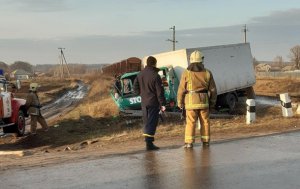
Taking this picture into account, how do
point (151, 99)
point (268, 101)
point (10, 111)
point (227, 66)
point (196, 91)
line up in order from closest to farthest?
1. point (196, 91)
2. point (151, 99)
3. point (10, 111)
4. point (227, 66)
5. point (268, 101)

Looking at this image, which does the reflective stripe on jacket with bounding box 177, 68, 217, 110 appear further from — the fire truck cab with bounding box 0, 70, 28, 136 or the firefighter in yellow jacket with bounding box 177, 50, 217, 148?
the fire truck cab with bounding box 0, 70, 28, 136

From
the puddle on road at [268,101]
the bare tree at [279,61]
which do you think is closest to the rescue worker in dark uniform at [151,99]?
the puddle on road at [268,101]

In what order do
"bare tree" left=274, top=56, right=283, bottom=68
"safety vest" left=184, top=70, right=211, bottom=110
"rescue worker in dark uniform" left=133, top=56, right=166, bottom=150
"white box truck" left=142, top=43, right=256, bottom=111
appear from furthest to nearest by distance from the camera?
"bare tree" left=274, top=56, right=283, bottom=68, "white box truck" left=142, top=43, right=256, bottom=111, "rescue worker in dark uniform" left=133, top=56, right=166, bottom=150, "safety vest" left=184, top=70, right=211, bottom=110

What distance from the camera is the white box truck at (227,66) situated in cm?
2059

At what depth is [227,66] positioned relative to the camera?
22172 millimetres

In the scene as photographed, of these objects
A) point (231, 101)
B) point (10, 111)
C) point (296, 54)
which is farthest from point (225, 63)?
point (296, 54)

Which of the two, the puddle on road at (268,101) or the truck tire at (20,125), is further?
the puddle on road at (268,101)

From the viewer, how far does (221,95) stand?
22.2 meters

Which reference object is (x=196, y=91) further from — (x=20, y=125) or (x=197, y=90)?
(x=20, y=125)

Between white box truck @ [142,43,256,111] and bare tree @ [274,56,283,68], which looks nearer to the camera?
white box truck @ [142,43,256,111]

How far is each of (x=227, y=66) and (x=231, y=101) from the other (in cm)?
158

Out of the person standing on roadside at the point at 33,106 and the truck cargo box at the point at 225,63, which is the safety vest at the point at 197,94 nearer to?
the person standing on roadside at the point at 33,106

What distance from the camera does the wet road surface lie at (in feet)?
21.1

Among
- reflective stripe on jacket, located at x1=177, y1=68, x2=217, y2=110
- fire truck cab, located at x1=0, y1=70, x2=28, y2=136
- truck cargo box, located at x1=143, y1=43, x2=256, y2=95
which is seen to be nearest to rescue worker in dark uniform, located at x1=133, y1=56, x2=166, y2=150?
reflective stripe on jacket, located at x1=177, y1=68, x2=217, y2=110
